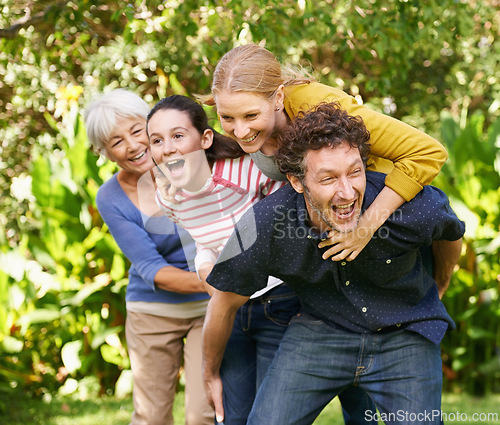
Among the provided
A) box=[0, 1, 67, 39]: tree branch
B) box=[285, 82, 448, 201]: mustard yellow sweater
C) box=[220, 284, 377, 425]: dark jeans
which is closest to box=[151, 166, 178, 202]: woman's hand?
box=[220, 284, 377, 425]: dark jeans

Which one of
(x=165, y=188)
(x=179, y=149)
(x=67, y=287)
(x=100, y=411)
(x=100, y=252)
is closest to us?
(x=179, y=149)

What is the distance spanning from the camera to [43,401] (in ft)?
16.3

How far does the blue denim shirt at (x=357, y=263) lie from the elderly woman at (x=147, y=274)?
2.08ft

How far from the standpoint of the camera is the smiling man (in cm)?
205

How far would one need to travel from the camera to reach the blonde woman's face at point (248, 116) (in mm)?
2213

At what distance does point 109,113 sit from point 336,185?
4.51 feet

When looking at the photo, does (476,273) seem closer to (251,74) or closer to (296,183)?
(296,183)

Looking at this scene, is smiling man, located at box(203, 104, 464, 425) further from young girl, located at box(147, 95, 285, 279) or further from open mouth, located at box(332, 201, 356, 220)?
young girl, located at box(147, 95, 285, 279)

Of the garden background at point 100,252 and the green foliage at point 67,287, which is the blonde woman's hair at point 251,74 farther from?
the green foliage at point 67,287

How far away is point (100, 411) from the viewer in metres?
4.69

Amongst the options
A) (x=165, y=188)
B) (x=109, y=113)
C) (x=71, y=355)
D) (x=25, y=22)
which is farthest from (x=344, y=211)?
(x=71, y=355)

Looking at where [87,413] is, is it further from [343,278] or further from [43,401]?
[343,278]

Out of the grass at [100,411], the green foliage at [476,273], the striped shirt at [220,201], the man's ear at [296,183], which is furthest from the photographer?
the green foliage at [476,273]

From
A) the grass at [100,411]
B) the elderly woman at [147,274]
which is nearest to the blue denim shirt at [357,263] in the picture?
the elderly woman at [147,274]
